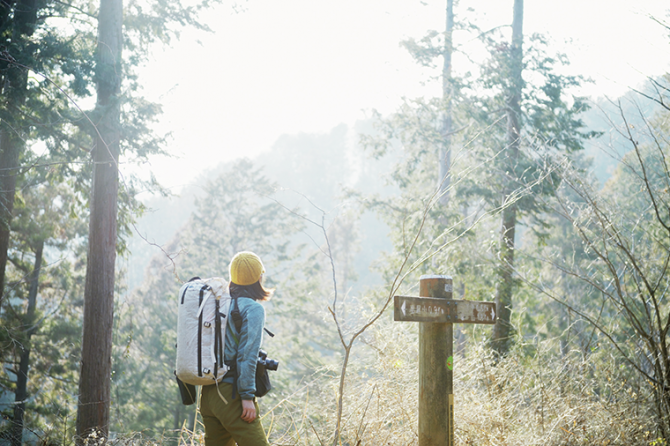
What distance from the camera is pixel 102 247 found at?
21.0 feet

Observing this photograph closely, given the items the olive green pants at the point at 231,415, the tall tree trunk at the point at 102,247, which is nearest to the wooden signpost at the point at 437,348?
the olive green pants at the point at 231,415

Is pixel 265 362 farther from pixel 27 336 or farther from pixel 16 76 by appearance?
pixel 27 336

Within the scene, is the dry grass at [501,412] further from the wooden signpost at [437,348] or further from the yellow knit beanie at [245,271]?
the yellow knit beanie at [245,271]

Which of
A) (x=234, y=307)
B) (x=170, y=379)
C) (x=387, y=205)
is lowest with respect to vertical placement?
(x=170, y=379)

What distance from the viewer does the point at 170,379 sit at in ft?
54.9

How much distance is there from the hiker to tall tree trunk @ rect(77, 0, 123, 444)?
4.13m

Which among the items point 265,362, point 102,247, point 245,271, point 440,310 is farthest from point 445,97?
point 265,362

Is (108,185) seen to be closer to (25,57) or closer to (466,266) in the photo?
(25,57)

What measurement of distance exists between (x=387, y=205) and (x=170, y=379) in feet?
32.7

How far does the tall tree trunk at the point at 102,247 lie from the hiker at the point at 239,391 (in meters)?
4.13

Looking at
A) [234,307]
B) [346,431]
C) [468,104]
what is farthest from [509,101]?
[234,307]

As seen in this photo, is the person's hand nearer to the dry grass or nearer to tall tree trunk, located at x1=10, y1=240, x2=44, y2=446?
the dry grass

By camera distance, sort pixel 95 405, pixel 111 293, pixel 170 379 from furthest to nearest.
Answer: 1. pixel 170 379
2. pixel 111 293
3. pixel 95 405

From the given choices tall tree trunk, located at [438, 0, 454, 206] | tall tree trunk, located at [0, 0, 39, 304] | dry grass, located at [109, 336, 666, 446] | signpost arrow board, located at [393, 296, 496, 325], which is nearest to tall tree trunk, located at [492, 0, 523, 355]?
A: tall tree trunk, located at [438, 0, 454, 206]
